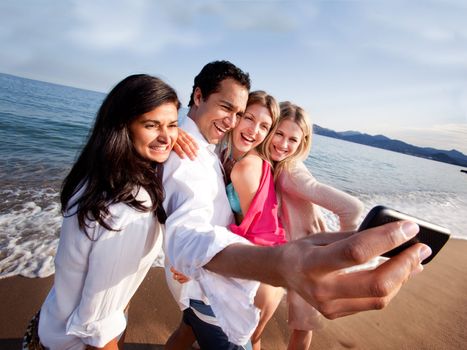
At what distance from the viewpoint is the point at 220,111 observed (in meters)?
2.52

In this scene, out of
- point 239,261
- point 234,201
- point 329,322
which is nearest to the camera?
point 239,261

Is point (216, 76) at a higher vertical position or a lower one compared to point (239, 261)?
higher

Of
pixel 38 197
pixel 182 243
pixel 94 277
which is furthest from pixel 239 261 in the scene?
pixel 38 197

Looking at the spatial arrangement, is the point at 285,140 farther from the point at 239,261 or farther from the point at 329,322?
the point at 329,322

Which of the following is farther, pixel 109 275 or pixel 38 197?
pixel 38 197

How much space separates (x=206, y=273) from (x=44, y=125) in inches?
782

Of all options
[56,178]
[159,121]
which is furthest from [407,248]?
[56,178]

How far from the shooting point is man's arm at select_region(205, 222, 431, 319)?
2.58 feet

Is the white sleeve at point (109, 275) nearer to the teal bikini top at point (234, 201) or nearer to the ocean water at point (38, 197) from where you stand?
the teal bikini top at point (234, 201)

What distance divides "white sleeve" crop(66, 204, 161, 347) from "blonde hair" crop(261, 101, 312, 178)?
64.4 inches

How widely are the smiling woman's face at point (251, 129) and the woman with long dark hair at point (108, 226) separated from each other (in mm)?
1077

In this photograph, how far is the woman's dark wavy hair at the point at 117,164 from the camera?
143cm

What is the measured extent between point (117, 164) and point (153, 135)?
12.2 inches

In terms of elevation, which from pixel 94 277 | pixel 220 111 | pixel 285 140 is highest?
pixel 220 111
